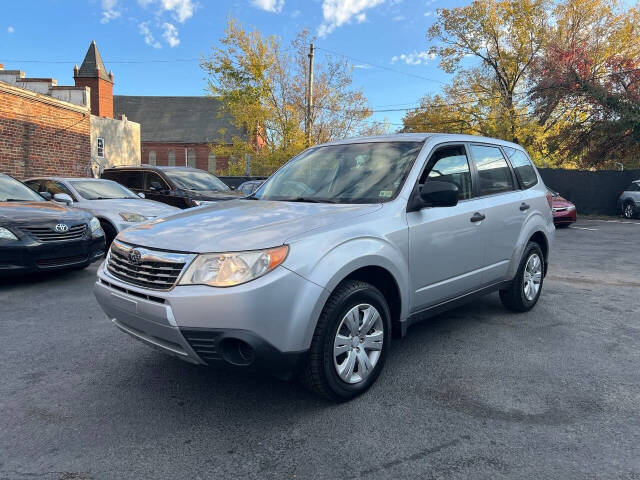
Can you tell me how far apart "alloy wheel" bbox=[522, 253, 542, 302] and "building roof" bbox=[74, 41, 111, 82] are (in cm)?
4542

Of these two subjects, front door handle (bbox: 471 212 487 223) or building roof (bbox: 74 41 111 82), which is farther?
building roof (bbox: 74 41 111 82)

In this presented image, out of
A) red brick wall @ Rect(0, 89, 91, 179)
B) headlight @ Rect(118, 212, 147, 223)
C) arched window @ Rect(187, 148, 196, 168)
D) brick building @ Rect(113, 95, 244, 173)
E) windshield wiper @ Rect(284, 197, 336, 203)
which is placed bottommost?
headlight @ Rect(118, 212, 147, 223)

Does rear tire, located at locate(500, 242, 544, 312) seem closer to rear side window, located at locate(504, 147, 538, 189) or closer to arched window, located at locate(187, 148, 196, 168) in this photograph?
rear side window, located at locate(504, 147, 538, 189)

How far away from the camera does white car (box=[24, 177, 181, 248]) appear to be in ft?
26.5

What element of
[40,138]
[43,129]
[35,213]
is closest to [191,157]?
[43,129]

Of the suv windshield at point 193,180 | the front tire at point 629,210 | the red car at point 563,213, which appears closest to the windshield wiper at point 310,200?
the suv windshield at point 193,180

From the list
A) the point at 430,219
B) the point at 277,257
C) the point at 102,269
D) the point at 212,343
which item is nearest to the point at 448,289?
the point at 430,219

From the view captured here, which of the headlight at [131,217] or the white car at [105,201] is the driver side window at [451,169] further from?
the headlight at [131,217]

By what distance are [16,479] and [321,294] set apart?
67.7 inches

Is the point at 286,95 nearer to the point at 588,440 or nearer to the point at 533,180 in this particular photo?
the point at 533,180

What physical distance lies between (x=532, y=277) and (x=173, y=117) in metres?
58.6

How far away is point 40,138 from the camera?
16.8 m

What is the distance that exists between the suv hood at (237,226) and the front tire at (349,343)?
474mm

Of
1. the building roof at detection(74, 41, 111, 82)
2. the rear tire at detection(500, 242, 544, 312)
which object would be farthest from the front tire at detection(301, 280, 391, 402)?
the building roof at detection(74, 41, 111, 82)
